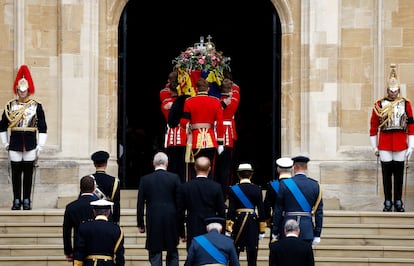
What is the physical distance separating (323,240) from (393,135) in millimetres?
2594

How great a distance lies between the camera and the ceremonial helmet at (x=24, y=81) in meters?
23.1

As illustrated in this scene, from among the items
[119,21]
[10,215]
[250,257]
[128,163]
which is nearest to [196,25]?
[128,163]

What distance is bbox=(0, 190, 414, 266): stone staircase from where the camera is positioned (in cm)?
2067

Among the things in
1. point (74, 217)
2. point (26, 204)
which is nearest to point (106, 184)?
point (74, 217)

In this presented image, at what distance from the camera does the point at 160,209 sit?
18625 millimetres

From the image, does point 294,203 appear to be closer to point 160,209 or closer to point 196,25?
point 160,209

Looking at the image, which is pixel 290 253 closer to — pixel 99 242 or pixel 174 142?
pixel 99 242

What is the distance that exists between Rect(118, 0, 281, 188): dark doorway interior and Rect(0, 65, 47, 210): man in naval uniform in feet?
22.2

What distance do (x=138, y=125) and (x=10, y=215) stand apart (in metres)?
8.76

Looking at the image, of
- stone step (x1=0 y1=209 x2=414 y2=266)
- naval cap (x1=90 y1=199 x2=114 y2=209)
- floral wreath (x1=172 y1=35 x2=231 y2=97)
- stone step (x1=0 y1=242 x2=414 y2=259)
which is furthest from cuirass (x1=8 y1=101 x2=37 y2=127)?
naval cap (x1=90 y1=199 x2=114 y2=209)

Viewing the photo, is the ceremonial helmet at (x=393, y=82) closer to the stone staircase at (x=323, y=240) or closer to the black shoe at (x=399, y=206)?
the black shoe at (x=399, y=206)

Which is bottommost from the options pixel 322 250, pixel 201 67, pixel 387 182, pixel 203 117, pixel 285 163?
pixel 322 250

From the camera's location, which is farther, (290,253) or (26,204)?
(26,204)

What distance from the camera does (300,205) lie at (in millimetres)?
18641
